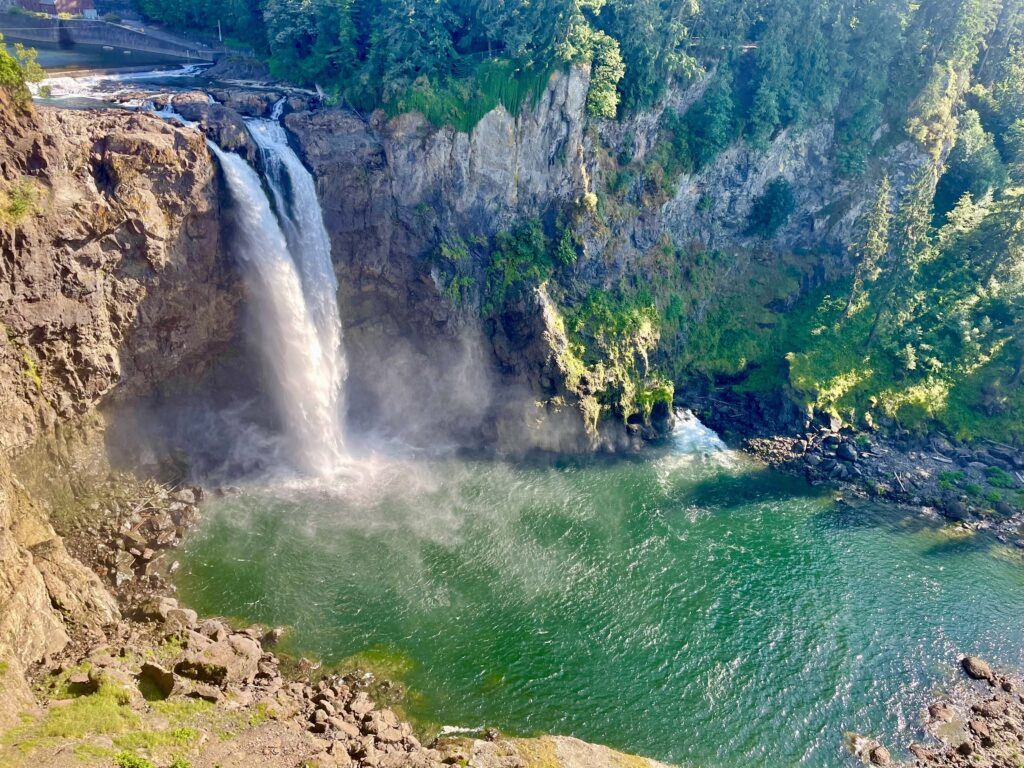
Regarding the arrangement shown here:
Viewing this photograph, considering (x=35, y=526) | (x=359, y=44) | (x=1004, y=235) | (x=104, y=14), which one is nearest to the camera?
(x=35, y=526)

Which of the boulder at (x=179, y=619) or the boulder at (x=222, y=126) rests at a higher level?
the boulder at (x=222, y=126)

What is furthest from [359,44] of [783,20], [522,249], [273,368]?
[783,20]

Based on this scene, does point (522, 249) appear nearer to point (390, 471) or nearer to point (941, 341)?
point (390, 471)

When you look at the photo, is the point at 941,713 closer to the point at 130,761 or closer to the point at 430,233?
the point at 130,761

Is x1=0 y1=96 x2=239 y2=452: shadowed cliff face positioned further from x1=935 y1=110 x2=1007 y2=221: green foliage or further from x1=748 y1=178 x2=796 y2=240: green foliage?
x1=935 y1=110 x2=1007 y2=221: green foliage

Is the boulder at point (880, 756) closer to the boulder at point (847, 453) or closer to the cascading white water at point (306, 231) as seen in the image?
the boulder at point (847, 453)

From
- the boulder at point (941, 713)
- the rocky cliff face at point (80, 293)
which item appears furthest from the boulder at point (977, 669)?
the rocky cliff face at point (80, 293)

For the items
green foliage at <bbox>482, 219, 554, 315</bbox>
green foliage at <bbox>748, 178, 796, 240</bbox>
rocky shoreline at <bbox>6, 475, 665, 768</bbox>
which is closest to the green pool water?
rocky shoreline at <bbox>6, 475, 665, 768</bbox>
